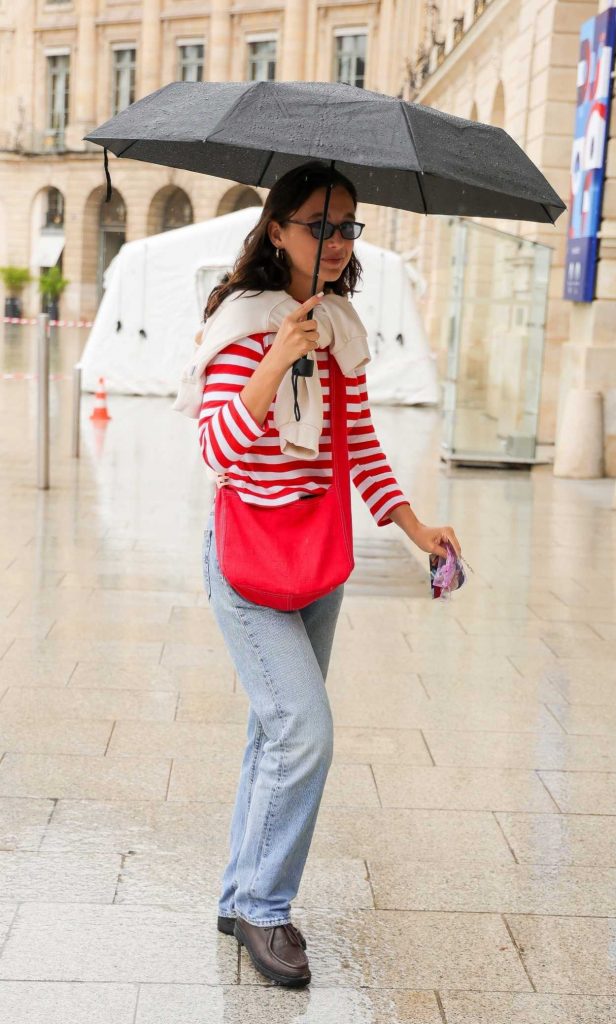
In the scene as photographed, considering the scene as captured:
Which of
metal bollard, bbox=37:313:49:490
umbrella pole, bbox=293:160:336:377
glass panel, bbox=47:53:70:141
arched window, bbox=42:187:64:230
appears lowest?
metal bollard, bbox=37:313:49:490

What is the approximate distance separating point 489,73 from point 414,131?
61.9 feet

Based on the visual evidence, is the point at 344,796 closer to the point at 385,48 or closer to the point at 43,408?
the point at 43,408

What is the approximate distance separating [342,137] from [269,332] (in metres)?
0.42

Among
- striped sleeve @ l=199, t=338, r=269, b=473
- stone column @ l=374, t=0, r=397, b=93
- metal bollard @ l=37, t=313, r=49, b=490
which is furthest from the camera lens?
stone column @ l=374, t=0, r=397, b=93

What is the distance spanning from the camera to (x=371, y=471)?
10.5ft

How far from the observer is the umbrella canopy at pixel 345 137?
2.82 metres

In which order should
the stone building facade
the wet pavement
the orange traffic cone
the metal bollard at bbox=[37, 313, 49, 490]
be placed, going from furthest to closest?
the stone building facade, the orange traffic cone, the metal bollard at bbox=[37, 313, 49, 490], the wet pavement

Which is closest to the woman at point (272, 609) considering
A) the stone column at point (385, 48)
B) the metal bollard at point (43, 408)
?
the metal bollard at point (43, 408)

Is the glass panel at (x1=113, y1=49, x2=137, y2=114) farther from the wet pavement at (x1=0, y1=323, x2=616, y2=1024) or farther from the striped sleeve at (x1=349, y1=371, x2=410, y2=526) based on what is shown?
the striped sleeve at (x1=349, y1=371, x2=410, y2=526)

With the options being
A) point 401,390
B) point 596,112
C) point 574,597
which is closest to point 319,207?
point 574,597

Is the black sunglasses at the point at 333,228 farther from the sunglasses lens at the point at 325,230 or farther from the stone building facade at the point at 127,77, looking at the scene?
the stone building facade at the point at 127,77

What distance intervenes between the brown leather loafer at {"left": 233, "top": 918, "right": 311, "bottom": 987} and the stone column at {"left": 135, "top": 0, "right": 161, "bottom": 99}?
177 feet

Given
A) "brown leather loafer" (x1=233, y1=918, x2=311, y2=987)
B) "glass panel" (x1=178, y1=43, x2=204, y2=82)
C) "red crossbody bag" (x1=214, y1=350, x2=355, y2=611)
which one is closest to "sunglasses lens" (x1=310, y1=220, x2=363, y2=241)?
"red crossbody bag" (x1=214, y1=350, x2=355, y2=611)

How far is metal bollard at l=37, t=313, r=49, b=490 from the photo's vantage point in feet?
32.1
